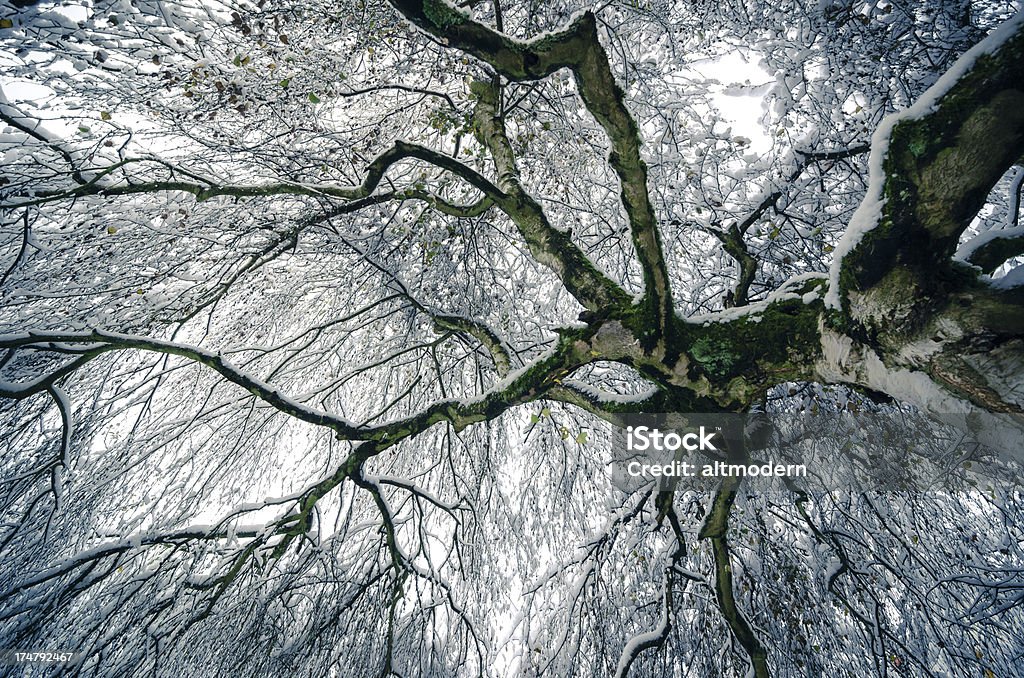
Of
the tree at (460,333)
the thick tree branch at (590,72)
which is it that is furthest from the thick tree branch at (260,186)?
the thick tree branch at (590,72)

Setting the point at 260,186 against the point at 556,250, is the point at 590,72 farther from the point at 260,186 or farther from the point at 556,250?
the point at 260,186

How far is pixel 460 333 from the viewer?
13.8ft

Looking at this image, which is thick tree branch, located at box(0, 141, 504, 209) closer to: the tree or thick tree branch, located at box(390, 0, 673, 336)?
the tree

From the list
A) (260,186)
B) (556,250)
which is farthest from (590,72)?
(260,186)

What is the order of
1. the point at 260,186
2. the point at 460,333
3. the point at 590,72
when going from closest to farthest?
the point at 590,72 → the point at 260,186 → the point at 460,333

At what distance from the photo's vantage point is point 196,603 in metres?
3.40

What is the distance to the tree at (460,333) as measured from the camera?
280 centimetres

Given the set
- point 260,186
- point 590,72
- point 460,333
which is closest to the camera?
point 590,72

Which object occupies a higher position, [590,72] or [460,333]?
[590,72]

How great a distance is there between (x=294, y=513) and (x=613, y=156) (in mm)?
3054

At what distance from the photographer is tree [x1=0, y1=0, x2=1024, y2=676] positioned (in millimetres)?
2805

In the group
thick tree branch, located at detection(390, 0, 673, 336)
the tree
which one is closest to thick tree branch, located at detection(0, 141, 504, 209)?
the tree

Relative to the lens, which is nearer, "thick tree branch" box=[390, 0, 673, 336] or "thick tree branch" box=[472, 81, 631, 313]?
"thick tree branch" box=[390, 0, 673, 336]

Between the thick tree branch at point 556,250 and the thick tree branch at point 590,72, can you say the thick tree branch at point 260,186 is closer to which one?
the thick tree branch at point 556,250
